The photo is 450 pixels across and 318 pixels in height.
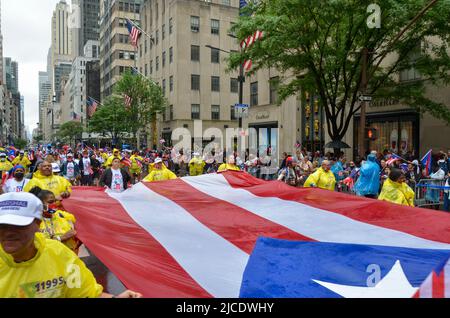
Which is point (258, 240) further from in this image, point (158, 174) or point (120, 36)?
point (120, 36)

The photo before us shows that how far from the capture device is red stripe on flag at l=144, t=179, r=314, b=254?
219 inches

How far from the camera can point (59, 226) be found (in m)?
5.07

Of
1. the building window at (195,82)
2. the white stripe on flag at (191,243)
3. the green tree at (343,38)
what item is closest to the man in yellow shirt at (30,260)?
the white stripe on flag at (191,243)

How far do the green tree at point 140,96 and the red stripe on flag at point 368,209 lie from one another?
38.9 meters

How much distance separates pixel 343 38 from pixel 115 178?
12.5 metres

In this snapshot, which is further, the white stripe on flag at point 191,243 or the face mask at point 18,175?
the face mask at point 18,175

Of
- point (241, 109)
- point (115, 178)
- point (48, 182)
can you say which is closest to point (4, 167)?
point (115, 178)

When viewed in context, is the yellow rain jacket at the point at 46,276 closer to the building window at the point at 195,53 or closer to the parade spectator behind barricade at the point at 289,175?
the parade spectator behind barricade at the point at 289,175

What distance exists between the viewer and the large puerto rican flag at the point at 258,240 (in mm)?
3729

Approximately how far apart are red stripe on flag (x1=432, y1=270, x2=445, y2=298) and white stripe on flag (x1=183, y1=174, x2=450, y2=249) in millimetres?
2512

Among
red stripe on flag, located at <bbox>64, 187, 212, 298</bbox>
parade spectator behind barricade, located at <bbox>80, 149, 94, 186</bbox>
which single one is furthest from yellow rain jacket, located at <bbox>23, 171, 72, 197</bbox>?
parade spectator behind barricade, located at <bbox>80, 149, 94, 186</bbox>

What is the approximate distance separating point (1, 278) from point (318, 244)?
3.07 m

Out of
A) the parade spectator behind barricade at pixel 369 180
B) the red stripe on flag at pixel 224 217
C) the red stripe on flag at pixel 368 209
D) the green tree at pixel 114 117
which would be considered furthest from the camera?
the green tree at pixel 114 117
